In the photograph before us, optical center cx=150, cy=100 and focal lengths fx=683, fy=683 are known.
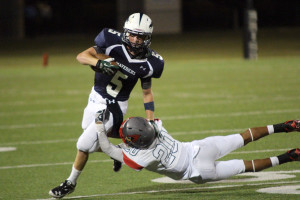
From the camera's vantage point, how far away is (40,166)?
22.6 feet

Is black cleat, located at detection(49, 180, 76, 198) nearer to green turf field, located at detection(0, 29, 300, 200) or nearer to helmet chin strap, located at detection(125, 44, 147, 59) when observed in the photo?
green turf field, located at detection(0, 29, 300, 200)

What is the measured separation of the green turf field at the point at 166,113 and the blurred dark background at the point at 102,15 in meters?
8.28

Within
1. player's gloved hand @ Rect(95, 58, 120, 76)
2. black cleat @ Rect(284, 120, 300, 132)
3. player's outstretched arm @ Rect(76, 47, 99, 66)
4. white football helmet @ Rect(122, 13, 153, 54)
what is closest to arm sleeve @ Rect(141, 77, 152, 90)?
white football helmet @ Rect(122, 13, 153, 54)

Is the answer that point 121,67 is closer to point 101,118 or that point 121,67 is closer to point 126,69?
point 126,69

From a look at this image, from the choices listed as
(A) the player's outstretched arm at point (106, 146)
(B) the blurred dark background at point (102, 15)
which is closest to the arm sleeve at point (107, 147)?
(A) the player's outstretched arm at point (106, 146)

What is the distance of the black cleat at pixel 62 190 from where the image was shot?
5.42m

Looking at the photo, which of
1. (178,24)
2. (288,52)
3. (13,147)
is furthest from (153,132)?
(178,24)

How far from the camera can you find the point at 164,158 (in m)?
4.96

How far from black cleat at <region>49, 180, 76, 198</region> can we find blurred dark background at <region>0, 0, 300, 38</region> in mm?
24005

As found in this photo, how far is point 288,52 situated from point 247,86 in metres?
7.55

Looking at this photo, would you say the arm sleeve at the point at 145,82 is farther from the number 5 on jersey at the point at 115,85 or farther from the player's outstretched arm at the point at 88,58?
the player's outstretched arm at the point at 88,58

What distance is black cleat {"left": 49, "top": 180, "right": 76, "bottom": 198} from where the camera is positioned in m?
5.42

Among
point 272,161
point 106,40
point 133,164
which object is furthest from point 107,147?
point 272,161

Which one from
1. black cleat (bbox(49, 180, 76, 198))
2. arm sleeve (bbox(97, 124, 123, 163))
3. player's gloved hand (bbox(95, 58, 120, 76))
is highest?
player's gloved hand (bbox(95, 58, 120, 76))
